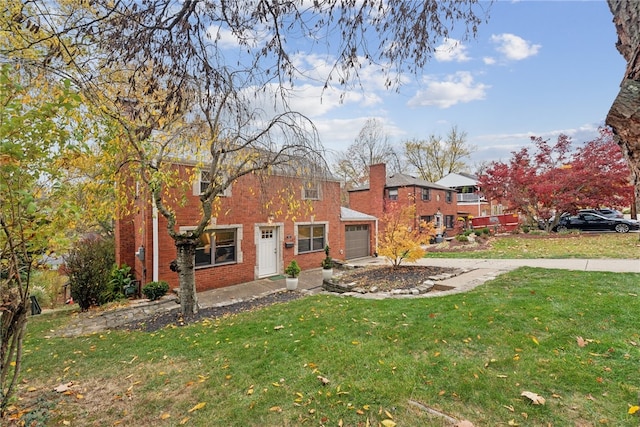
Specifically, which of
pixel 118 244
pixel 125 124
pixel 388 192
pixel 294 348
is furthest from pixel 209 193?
pixel 388 192

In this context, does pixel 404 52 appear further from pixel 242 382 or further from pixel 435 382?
pixel 242 382

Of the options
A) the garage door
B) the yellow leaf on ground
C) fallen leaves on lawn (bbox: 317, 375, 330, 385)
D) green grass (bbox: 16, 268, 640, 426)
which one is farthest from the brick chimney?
the yellow leaf on ground

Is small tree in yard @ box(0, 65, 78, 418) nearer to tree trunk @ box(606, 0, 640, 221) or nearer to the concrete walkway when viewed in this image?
tree trunk @ box(606, 0, 640, 221)

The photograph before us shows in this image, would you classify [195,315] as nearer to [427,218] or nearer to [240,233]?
[240,233]

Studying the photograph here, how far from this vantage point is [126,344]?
18.7 feet

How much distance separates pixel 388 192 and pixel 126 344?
21784 mm

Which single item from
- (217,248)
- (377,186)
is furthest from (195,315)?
(377,186)

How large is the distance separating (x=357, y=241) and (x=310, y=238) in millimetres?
4243

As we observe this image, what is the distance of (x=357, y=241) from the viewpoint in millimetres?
18484

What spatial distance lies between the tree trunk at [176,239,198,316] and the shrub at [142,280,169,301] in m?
2.41

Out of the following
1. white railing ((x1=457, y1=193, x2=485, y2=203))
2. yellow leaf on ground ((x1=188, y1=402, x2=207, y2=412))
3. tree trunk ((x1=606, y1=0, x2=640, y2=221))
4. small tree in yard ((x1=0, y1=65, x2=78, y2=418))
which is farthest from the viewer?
white railing ((x1=457, y1=193, x2=485, y2=203))

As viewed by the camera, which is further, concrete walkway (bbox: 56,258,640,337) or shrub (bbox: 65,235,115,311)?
shrub (bbox: 65,235,115,311)

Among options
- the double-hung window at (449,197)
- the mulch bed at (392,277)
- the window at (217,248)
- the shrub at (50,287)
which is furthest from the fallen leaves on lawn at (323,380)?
the double-hung window at (449,197)

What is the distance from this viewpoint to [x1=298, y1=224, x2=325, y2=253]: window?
48.7 ft
